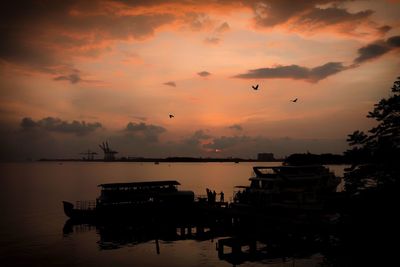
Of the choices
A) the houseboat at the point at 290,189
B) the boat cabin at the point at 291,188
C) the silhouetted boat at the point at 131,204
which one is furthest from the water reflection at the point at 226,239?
the boat cabin at the point at 291,188

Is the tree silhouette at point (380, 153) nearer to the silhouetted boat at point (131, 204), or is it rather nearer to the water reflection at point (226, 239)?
the water reflection at point (226, 239)

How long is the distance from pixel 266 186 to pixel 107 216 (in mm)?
27526

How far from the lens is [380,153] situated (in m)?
17.6

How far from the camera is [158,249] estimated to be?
44031 mm

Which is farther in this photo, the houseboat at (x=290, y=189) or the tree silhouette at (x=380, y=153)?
the houseboat at (x=290, y=189)

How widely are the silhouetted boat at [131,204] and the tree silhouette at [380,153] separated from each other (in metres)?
46.7

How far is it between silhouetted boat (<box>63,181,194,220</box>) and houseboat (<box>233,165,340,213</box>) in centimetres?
1426

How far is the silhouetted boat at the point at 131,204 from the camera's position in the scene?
6112cm

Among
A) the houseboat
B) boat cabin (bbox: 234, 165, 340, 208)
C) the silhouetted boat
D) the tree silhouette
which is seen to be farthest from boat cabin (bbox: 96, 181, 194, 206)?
the tree silhouette

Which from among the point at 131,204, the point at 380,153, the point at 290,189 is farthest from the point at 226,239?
the point at 131,204

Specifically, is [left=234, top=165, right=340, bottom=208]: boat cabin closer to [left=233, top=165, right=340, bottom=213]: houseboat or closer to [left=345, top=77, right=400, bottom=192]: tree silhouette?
[left=233, top=165, right=340, bottom=213]: houseboat

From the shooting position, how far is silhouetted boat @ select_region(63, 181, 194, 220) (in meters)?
61.1

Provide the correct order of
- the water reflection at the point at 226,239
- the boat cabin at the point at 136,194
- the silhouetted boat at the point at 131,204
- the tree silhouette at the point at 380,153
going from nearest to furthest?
the tree silhouette at the point at 380,153
the water reflection at the point at 226,239
the silhouetted boat at the point at 131,204
the boat cabin at the point at 136,194

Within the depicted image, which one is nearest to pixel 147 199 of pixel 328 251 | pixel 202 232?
pixel 202 232
